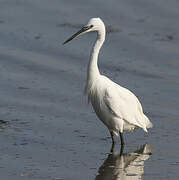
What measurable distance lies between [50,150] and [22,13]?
22.6 feet

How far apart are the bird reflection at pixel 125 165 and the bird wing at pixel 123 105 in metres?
0.43

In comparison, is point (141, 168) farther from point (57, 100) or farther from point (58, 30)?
point (58, 30)

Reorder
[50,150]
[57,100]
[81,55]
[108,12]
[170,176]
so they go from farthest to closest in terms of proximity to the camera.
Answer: [108,12], [81,55], [57,100], [50,150], [170,176]

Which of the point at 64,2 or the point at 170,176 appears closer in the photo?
the point at 170,176

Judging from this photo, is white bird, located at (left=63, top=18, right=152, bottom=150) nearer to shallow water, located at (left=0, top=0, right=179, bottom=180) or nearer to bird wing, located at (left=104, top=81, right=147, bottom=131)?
bird wing, located at (left=104, top=81, right=147, bottom=131)

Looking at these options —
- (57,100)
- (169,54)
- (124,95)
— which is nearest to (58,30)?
(169,54)

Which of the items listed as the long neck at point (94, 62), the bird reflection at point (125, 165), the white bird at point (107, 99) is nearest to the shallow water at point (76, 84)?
the bird reflection at point (125, 165)

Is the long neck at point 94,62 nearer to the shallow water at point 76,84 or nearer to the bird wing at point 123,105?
the bird wing at point 123,105

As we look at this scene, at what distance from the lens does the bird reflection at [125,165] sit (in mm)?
7882

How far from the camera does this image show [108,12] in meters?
15.2

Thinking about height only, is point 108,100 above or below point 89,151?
above

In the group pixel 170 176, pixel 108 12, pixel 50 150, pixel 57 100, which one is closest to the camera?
pixel 170 176

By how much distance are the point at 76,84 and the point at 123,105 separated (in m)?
2.49

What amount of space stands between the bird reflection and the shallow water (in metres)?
0.01
